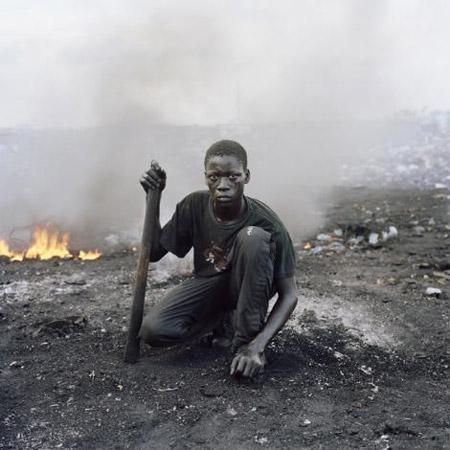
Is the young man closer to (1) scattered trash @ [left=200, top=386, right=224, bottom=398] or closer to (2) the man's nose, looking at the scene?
(2) the man's nose

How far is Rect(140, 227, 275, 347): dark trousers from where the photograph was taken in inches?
108

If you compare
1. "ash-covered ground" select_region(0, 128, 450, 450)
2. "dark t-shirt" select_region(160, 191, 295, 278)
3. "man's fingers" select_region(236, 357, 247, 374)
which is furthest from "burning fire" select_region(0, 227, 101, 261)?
"man's fingers" select_region(236, 357, 247, 374)

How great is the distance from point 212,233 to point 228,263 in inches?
7.8

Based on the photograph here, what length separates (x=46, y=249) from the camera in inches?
229

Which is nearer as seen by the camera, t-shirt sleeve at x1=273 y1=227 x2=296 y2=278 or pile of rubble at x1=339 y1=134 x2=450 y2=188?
t-shirt sleeve at x1=273 y1=227 x2=296 y2=278

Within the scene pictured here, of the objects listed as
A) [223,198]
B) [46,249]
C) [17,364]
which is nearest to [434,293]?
[223,198]

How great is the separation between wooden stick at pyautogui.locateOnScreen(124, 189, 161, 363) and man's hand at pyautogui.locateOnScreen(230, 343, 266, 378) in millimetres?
616

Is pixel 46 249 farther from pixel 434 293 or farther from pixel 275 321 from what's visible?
pixel 434 293

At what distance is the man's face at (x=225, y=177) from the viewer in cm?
279

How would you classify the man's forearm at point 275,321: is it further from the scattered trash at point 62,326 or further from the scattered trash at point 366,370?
the scattered trash at point 62,326

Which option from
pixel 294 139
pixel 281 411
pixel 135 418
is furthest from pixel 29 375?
Answer: pixel 294 139

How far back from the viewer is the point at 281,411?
2561 millimetres

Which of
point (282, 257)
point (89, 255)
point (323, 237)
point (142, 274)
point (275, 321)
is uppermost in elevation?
point (282, 257)

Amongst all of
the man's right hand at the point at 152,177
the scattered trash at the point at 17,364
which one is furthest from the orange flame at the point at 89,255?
the man's right hand at the point at 152,177
